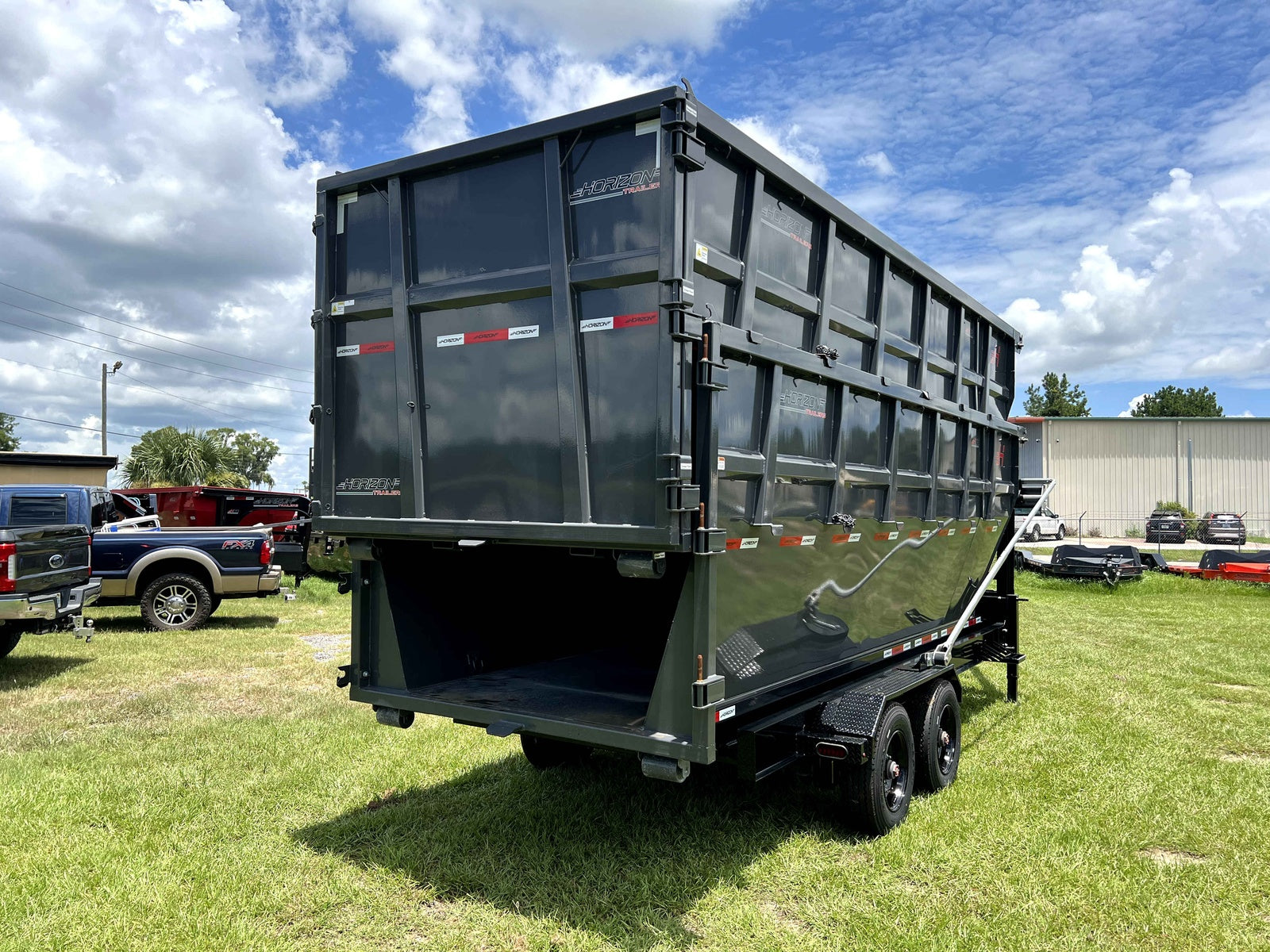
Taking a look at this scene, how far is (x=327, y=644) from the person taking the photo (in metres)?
11.8

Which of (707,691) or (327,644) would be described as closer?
(707,691)

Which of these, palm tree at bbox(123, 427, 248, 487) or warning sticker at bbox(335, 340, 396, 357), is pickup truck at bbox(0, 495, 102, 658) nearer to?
warning sticker at bbox(335, 340, 396, 357)

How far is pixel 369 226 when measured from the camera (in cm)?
505

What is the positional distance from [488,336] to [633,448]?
3.42ft

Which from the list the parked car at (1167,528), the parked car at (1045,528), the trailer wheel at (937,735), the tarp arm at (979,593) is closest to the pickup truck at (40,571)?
the trailer wheel at (937,735)

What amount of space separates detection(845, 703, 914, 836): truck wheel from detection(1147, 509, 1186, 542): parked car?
36145mm

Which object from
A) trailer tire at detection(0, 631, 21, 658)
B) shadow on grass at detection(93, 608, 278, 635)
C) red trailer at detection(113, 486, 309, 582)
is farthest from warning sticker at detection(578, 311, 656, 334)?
red trailer at detection(113, 486, 309, 582)

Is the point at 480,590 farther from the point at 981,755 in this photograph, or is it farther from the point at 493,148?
the point at 981,755

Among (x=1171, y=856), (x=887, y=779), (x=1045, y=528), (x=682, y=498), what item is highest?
(x=682, y=498)

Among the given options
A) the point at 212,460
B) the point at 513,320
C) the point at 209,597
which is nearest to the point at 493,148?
the point at 513,320

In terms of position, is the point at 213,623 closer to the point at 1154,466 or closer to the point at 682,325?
the point at 682,325

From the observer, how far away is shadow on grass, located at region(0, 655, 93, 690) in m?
9.29

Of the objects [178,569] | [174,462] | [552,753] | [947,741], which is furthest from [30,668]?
[174,462]

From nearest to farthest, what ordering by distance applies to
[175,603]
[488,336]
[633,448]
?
[633,448] < [488,336] < [175,603]
